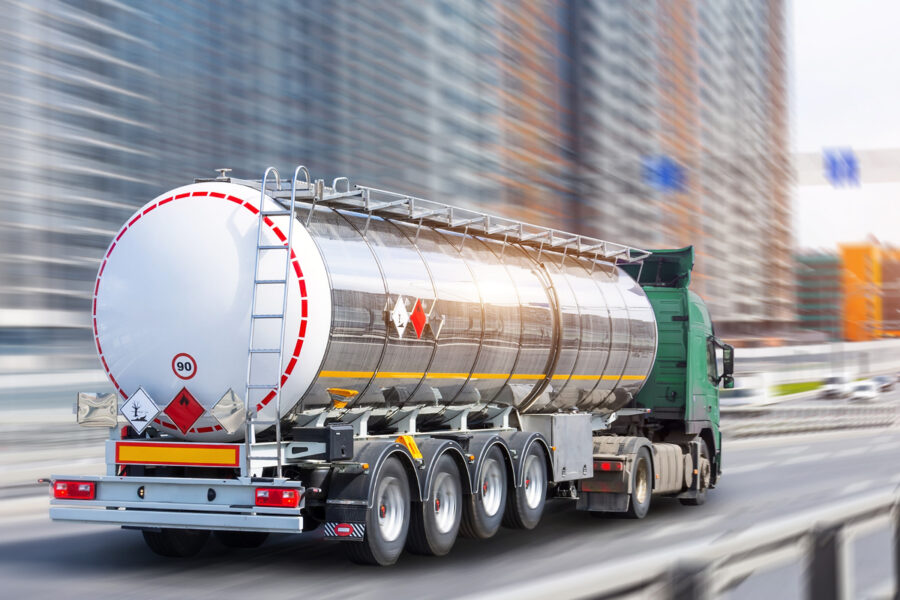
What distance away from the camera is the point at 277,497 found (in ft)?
32.1

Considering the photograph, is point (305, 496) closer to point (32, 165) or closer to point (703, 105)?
point (32, 165)

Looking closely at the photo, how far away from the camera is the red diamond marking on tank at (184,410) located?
10.3 meters

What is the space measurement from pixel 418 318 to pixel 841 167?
17408 mm

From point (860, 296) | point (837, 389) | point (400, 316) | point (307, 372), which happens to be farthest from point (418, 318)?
point (860, 296)

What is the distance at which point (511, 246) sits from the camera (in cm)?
1383

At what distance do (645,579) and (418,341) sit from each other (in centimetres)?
802

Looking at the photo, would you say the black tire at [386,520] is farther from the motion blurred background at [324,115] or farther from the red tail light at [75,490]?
the motion blurred background at [324,115]

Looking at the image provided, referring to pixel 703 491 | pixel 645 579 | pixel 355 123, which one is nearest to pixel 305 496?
pixel 645 579

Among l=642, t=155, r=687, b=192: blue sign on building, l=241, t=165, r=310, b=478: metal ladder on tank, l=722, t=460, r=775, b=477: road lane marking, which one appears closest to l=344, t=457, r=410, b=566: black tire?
l=241, t=165, r=310, b=478: metal ladder on tank

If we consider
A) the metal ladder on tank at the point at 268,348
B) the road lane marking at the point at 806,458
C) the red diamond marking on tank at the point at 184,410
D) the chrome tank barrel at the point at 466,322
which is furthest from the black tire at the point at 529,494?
the road lane marking at the point at 806,458

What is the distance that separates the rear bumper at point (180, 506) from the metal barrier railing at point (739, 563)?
5.13m

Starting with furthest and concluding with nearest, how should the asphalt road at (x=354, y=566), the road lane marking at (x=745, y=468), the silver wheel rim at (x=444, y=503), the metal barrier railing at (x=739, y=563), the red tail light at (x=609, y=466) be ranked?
the road lane marking at (x=745, y=468) → the red tail light at (x=609, y=466) → the silver wheel rim at (x=444, y=503) → the asphalt road at (x=354, y=566) → the metal barrier railing at (x=739, y=563)

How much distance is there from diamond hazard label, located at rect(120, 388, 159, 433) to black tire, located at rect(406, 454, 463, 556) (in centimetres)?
247

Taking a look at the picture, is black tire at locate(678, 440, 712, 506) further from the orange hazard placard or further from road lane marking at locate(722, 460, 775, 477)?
the orange hazard placard
